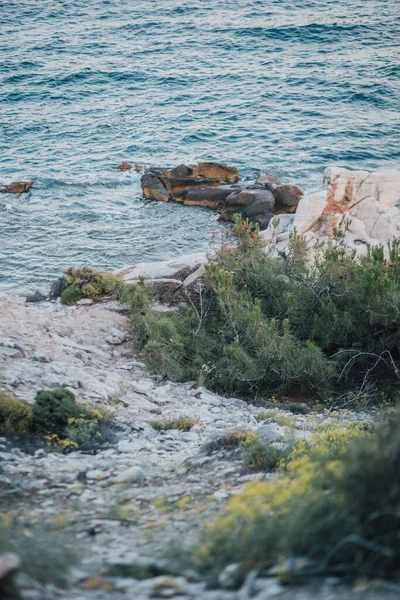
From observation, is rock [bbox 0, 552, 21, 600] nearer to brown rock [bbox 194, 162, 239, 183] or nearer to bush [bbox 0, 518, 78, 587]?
bush [bbox 0, 518, 78, 587]

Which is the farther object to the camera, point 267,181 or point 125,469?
point 267,181

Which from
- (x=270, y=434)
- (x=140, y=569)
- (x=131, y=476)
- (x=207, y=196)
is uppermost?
(x=140, y=569)

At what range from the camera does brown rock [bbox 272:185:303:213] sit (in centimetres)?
2127

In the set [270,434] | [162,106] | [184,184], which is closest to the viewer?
[270,434]

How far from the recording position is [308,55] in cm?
3803

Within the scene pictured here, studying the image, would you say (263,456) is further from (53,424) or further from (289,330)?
(289,330)

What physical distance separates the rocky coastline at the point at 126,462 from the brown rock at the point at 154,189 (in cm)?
1031

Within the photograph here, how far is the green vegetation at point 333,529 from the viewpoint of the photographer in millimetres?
3010

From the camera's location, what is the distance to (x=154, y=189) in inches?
915

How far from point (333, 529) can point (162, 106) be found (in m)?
32.4

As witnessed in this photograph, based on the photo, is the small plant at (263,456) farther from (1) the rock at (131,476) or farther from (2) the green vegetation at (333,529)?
(2) the green vegetation at (333,529)

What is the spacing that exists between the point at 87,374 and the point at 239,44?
3810 centimetres

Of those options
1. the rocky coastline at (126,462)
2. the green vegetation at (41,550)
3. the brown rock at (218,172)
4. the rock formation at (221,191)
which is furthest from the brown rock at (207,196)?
the green vegetation at (41,550)

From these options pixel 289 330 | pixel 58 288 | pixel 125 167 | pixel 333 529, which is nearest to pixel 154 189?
pixel 125 167
